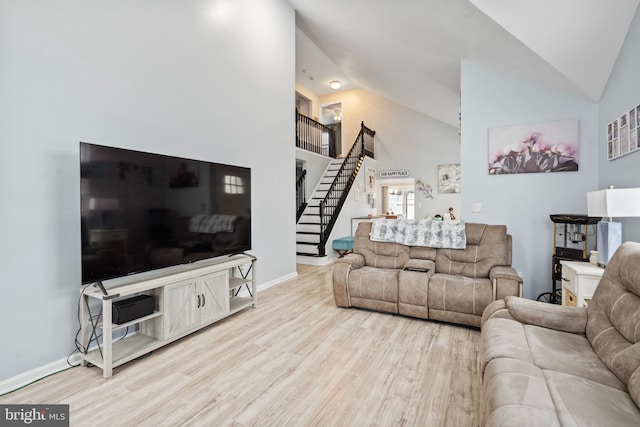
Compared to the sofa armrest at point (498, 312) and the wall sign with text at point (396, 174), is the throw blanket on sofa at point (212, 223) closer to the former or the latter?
the sofa armrest at point (498, 312)

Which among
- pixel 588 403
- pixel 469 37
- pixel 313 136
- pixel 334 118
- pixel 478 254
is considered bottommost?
pixel 588 403

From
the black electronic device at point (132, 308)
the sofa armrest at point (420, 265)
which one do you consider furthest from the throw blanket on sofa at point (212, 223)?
the sofa armrest at point (420, 265)

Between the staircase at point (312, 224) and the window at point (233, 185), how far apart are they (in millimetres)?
3135

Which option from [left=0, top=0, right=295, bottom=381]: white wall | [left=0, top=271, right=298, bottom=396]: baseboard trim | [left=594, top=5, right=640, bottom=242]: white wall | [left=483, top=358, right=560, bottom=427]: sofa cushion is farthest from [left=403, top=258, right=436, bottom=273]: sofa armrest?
[left=0, top=271, right=298, bottom=396]: baseboard trim

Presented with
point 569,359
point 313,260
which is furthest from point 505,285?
point 313,260

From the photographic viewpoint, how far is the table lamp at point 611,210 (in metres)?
2.16

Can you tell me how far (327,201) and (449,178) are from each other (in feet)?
12.6

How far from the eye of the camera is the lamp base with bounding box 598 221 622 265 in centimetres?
240

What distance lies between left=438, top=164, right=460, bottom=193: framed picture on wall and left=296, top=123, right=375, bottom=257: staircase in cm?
225

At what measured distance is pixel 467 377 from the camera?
6.84 feet

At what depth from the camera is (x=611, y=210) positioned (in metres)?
2.25

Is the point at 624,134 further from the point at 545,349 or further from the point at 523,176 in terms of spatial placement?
the point at 545,349

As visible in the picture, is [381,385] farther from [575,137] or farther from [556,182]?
[575,137]

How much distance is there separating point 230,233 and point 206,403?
182cm
